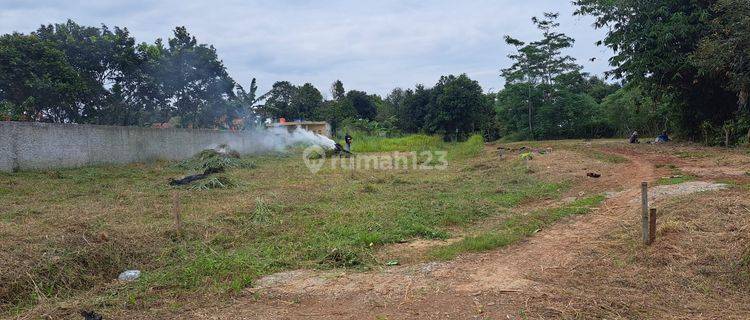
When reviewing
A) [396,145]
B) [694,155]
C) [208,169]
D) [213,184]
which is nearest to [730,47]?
[694,155]

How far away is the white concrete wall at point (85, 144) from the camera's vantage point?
1262 cm

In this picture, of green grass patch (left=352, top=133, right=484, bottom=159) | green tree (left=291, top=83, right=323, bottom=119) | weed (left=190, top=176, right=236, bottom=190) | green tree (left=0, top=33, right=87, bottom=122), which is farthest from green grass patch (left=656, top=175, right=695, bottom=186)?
green tree (left=291, top=83, right=323, bottom=119)

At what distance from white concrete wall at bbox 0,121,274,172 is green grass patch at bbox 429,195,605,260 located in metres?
12.6

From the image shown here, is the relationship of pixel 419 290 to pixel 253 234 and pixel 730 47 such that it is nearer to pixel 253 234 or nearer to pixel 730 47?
pixel 253 234

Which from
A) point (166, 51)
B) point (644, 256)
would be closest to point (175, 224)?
point (644, 256)

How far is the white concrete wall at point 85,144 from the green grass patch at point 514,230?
41.2 ft

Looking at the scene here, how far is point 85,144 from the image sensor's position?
1535 cm

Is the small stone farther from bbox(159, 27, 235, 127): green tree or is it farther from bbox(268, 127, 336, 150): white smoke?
bbox(268, 127, 336, 150): white smoke

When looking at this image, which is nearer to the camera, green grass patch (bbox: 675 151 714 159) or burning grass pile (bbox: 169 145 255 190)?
burning grass pile (bbox: 169 145 255 190)

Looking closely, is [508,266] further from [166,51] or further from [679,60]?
[166,51]

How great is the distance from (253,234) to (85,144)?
11.9m

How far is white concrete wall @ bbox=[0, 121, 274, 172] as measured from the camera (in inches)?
497

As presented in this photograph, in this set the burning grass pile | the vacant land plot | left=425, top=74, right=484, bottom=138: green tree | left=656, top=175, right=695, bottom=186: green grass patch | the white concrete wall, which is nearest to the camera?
the vacant land plot

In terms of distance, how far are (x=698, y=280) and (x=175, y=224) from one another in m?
6.09
